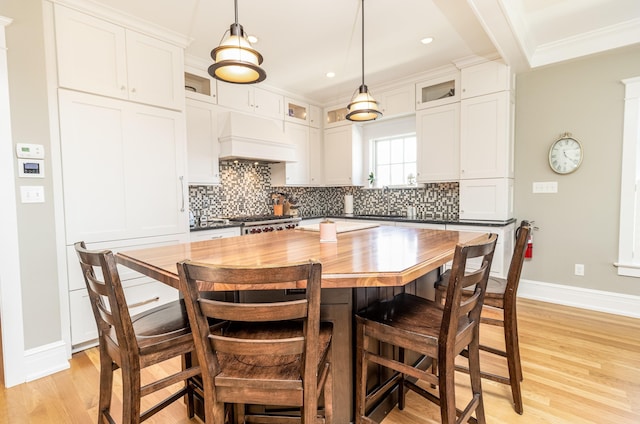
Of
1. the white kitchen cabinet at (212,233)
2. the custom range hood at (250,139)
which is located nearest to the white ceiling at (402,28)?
the custom range hood at (250,139)

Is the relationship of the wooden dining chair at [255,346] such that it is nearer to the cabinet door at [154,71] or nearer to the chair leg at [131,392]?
the chair leg at [131,392]

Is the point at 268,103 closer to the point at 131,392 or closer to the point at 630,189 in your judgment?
the point at 131,392

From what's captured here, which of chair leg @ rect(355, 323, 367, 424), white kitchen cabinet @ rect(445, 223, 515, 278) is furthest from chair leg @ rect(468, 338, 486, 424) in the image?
white kitchen cabinet @ rect(445, 223, 515, 278)

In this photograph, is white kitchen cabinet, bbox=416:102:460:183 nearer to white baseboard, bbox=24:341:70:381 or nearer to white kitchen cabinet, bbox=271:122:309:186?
white kitchen cabinet, bbox=271:122:309:186

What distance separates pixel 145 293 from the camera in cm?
274

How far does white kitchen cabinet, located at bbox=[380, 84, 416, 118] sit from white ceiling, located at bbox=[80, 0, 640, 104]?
0.41 m

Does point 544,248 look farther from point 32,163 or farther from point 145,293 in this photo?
point 32,163

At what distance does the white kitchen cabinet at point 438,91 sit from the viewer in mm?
3736

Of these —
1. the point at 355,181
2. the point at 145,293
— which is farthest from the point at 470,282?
the point at 355,181

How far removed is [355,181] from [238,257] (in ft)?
11.8

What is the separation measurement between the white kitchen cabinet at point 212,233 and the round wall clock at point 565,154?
3.56 metres

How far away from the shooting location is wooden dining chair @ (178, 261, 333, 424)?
2.85 feet

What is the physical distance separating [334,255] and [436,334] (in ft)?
1.70

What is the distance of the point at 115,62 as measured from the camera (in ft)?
8.37
